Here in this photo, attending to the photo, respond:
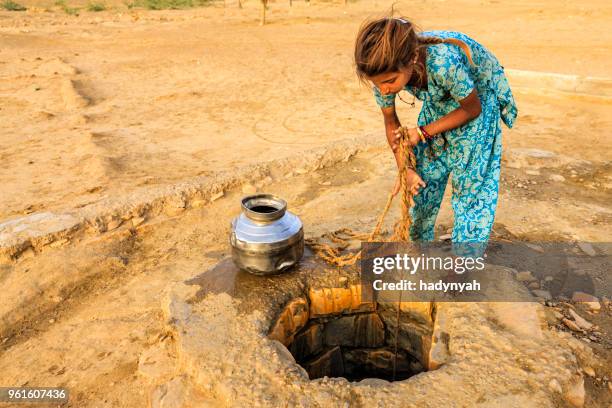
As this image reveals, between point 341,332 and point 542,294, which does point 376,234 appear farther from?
point 542,294

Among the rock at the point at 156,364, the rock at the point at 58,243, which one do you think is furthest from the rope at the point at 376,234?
the rock at the point at 58,243

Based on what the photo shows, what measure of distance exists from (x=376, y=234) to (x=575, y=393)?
43.7 inches

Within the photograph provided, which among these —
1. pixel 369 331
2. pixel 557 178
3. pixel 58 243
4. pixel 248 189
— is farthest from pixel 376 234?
pixel 557 178

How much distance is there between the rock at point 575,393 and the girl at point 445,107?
700 millimetres

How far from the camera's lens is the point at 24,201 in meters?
3.95

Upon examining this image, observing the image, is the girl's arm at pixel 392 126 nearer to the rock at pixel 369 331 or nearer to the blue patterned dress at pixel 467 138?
the blue patterned dress at pixel 467 138

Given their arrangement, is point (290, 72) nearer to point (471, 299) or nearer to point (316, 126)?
point (316, 126)

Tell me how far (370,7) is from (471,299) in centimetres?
1646

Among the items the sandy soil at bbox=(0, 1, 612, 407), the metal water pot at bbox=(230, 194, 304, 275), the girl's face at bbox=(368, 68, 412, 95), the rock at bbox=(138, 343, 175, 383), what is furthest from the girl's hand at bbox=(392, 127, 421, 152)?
the rock at bbox=(138, 343, 175, 383)

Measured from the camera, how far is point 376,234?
2.51 meters

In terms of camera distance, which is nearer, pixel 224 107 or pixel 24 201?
pixel 24 201

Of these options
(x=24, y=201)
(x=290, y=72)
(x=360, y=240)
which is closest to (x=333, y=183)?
(x=360, y=240)

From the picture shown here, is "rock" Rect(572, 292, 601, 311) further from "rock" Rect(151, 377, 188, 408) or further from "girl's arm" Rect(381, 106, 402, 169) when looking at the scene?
"rock" Rect(151, 377, 188, 408)

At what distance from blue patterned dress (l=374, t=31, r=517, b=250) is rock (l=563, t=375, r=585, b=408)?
0.70m
